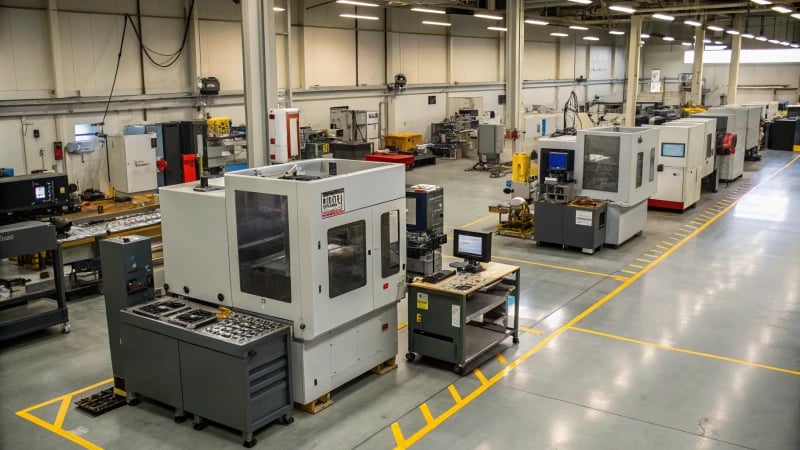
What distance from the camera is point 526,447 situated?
5.84 m

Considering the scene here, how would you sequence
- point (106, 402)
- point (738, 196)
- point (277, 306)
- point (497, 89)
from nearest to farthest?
point (277, 306) → point (106, 402) → point (738, 196) → point (497, 89)

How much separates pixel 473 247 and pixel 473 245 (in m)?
0.03

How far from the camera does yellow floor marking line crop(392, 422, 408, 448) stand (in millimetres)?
5902

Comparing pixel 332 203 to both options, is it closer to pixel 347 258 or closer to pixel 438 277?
pixel 347 258

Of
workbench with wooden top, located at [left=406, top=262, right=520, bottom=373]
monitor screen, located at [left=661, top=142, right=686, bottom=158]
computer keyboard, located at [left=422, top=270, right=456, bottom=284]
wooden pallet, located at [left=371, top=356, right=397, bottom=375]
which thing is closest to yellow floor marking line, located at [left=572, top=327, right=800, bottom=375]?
workbench with wooden top, located at [left=406, top=262, right=520, bottom=373]

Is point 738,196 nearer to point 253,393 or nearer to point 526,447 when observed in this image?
point 526,447

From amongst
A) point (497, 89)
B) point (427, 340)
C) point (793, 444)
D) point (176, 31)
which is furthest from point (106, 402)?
point (497, 89)

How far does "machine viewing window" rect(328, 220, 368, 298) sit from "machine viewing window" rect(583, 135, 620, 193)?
6.95 metres

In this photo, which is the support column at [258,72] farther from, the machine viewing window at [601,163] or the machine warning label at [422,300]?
the machine viewing window at [601,163]

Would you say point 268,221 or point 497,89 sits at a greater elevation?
point 497,89

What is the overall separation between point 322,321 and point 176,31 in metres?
13.5

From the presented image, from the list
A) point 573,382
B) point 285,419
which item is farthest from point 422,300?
point 285,419

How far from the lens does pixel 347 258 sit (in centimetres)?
636

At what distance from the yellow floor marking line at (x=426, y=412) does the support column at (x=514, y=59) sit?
14230mm
